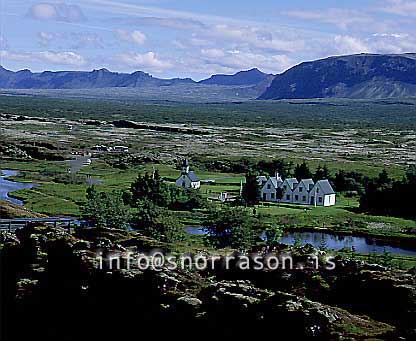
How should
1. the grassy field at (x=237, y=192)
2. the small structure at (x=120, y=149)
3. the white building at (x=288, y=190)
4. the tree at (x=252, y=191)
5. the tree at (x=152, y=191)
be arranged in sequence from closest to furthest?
the grassy field at (x=237, y=192) → the tree at (x=152, y=191) → the tree at (x=252, y=191) → the white building at (x=288, y=190) → the small structure at (x=120, y=149)

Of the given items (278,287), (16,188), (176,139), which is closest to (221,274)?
(278,287)

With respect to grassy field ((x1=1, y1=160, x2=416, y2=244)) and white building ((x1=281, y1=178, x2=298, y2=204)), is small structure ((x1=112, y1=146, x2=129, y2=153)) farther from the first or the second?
white building ((x1=281, y1=178, x2=298, y2=204))

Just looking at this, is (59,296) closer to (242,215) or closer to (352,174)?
(242,215)

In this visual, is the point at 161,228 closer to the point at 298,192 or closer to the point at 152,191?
the point at 152,191

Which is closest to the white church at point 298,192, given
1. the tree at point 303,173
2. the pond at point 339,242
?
the tree at point 303,173

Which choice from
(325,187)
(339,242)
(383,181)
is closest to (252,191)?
(325,187)

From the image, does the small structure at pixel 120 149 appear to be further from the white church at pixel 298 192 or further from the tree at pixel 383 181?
the tree at pixel 383 181
